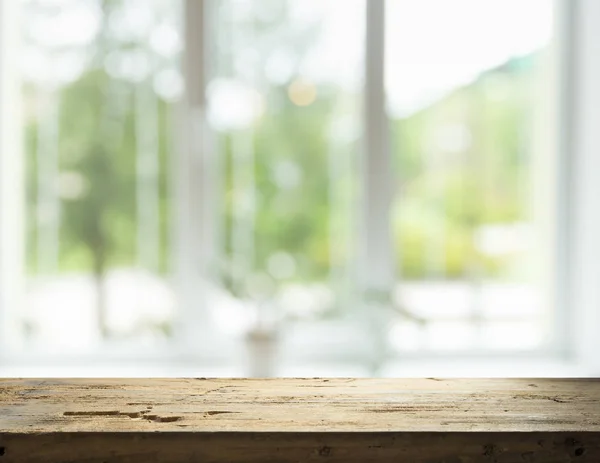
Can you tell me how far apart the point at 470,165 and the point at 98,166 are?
42.5 inches

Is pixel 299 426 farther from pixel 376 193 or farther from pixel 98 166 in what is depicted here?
pixel 98 166

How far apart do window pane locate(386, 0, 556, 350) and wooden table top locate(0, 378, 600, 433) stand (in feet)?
4.87

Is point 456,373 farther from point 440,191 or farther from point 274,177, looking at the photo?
point 274,177

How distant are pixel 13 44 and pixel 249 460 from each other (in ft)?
5.90

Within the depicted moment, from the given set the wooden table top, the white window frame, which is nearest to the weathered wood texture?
the wooden table top

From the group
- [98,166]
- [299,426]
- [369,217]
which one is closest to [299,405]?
[299,426]

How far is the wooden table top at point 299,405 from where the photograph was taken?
1.36 feet

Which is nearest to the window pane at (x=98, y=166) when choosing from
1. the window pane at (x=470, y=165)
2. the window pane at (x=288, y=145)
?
the window pane at (x=288, y=145)

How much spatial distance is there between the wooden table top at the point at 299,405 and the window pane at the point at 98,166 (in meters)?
1.47

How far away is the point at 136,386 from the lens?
1.64ft

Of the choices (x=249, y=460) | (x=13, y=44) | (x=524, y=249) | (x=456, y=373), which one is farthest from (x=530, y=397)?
(x=13, y=44)

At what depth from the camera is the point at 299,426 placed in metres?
0.41

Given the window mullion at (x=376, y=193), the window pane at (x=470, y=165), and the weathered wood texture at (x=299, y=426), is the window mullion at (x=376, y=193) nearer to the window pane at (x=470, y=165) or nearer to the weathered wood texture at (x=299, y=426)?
the window pane at (x=470, y=165)

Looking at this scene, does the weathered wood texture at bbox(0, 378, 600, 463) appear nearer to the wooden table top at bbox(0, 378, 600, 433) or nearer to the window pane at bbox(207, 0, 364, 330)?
the wooden table top at bbox(0, 378, 600, 433)
